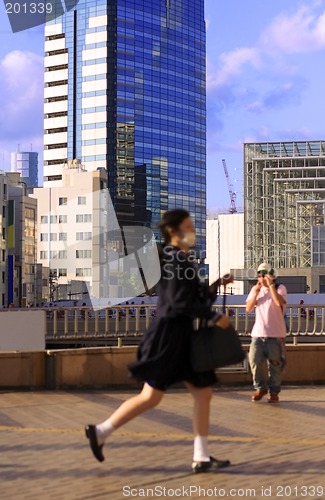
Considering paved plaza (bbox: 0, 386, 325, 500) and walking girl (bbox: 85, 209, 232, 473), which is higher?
walking girl (bbox: 85, 209, 232, 473)

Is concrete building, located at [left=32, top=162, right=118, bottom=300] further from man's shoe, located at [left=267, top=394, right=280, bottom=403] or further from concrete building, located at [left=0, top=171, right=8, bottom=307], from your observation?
man's shoe, located at [left=267, top=394, right=280, bottom=403]

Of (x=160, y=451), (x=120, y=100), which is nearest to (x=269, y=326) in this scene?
(x=160, y=451)

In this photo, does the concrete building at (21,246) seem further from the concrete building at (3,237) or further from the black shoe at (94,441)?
the black shoe at (94,441)

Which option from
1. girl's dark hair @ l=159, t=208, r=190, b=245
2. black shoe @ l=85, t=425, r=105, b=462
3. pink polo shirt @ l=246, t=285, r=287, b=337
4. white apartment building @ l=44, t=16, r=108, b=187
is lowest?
black shoe @ l=85, t=425, r=105, b=462

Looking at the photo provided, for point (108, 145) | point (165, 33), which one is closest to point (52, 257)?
point (108, 145)

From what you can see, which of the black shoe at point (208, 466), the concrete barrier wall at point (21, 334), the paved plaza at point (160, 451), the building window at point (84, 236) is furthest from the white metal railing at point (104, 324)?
the building window at point (84, 236)

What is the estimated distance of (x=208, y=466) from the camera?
20.9 feet

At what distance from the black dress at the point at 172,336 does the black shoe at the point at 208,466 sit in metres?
0.55

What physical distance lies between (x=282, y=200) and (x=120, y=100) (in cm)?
4836

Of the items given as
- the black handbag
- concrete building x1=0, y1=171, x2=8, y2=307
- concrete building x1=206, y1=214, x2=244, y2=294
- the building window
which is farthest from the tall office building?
the black handbag

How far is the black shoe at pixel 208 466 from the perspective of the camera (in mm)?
6336

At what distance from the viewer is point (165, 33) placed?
17038cm

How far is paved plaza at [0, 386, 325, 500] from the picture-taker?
5.82 metres

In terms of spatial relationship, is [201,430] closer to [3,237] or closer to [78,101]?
[3,237]
